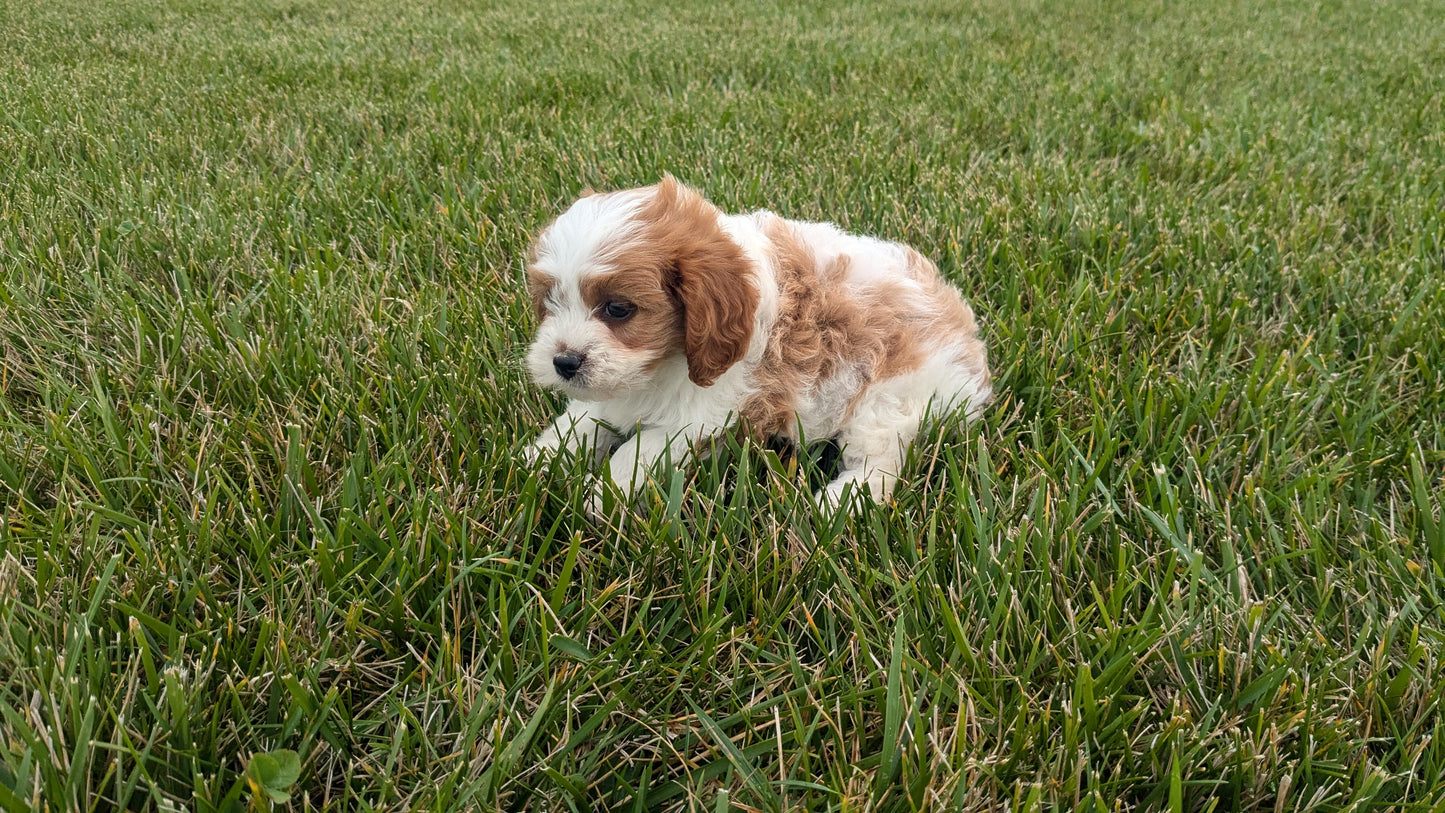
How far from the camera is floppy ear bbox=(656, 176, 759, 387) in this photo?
2018 millimetres

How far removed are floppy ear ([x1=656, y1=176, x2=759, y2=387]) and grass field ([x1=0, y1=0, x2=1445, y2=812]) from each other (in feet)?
1.00

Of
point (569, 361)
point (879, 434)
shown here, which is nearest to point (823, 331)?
point (879, 434)

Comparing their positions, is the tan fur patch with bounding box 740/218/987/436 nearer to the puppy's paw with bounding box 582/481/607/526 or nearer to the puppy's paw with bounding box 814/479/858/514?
the puppy's paw with bounding box 814/479/858/514

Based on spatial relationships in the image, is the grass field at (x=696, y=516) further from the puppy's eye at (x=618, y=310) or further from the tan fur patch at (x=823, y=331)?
the puppy's eye at (x=618, y=310)

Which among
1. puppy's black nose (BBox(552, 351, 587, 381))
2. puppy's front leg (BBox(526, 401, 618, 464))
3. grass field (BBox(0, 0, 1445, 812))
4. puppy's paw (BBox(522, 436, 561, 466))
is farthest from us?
puppy's front leg (BBox(526, 401, 618, 464))

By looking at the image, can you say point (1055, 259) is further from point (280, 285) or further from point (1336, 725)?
point (280, 285)

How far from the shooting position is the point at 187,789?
143cm

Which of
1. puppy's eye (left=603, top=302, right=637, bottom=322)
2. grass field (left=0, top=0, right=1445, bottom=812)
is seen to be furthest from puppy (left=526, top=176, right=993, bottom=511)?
grass field (left=0, top=0, right=1445, bottom=812)

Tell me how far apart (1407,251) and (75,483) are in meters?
4.82

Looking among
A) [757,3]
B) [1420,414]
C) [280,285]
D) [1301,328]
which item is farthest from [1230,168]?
[757,3]

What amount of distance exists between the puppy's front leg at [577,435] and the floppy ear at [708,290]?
0.40 m

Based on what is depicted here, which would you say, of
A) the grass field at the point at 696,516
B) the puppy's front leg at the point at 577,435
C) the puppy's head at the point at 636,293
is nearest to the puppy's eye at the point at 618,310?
the puppy's head at the point at 636,293

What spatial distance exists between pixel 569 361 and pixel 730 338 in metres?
0.39

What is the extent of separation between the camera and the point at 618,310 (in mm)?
2068
